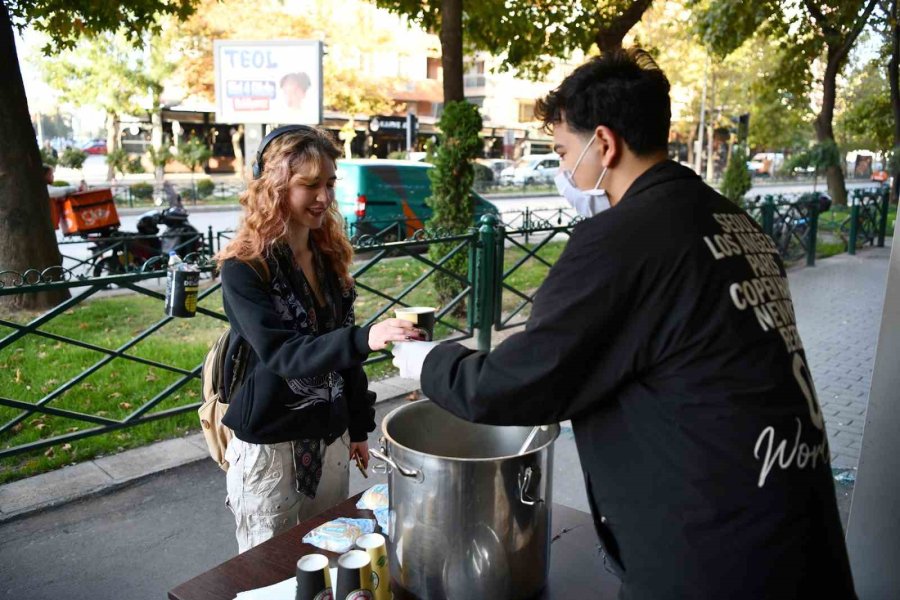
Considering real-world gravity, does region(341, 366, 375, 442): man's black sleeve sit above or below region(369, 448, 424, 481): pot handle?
below

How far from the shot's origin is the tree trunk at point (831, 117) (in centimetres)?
1686

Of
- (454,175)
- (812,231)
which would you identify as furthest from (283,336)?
(812,231)

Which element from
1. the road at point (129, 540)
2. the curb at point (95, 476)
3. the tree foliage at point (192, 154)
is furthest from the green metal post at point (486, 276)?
the tree foliage at point (192, 154)

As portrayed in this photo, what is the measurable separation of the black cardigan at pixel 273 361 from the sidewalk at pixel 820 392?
234 centimetres

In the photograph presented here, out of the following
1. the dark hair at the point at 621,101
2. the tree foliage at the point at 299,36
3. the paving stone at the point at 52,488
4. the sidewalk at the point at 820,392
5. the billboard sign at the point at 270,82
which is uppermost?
the tree foliage at the point at 299,36

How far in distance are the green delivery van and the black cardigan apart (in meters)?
10.8

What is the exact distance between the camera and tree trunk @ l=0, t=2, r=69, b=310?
7945 mm

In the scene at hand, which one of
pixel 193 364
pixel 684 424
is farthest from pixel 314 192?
pixel 193 364

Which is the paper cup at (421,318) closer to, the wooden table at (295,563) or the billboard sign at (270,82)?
the wooden table at (295,563)

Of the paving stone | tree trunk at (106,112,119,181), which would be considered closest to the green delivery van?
the paving stone

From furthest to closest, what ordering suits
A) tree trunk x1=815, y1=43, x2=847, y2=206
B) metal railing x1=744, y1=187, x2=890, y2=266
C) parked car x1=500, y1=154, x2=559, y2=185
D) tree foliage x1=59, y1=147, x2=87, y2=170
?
parked car x1=500, y1=154, x2=559, y2=185 → tree foliage x1=59, y1=147, x2=87, y2=170 → tree trunk x1=815, y1=43, x2=847, y2=206 → metal railing x1=744, y1=187, x2=890, y2=266

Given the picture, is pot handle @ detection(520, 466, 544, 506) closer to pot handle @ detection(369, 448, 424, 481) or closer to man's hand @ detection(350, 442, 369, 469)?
pot handle @ detection(369, 448, 424, 481)

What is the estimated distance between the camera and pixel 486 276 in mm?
6430

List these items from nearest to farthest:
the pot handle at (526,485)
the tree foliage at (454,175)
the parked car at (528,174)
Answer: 1. the pot handle at (526,485)
2. the tree foliage at (454,175)
3. the parked car at (528,174)
